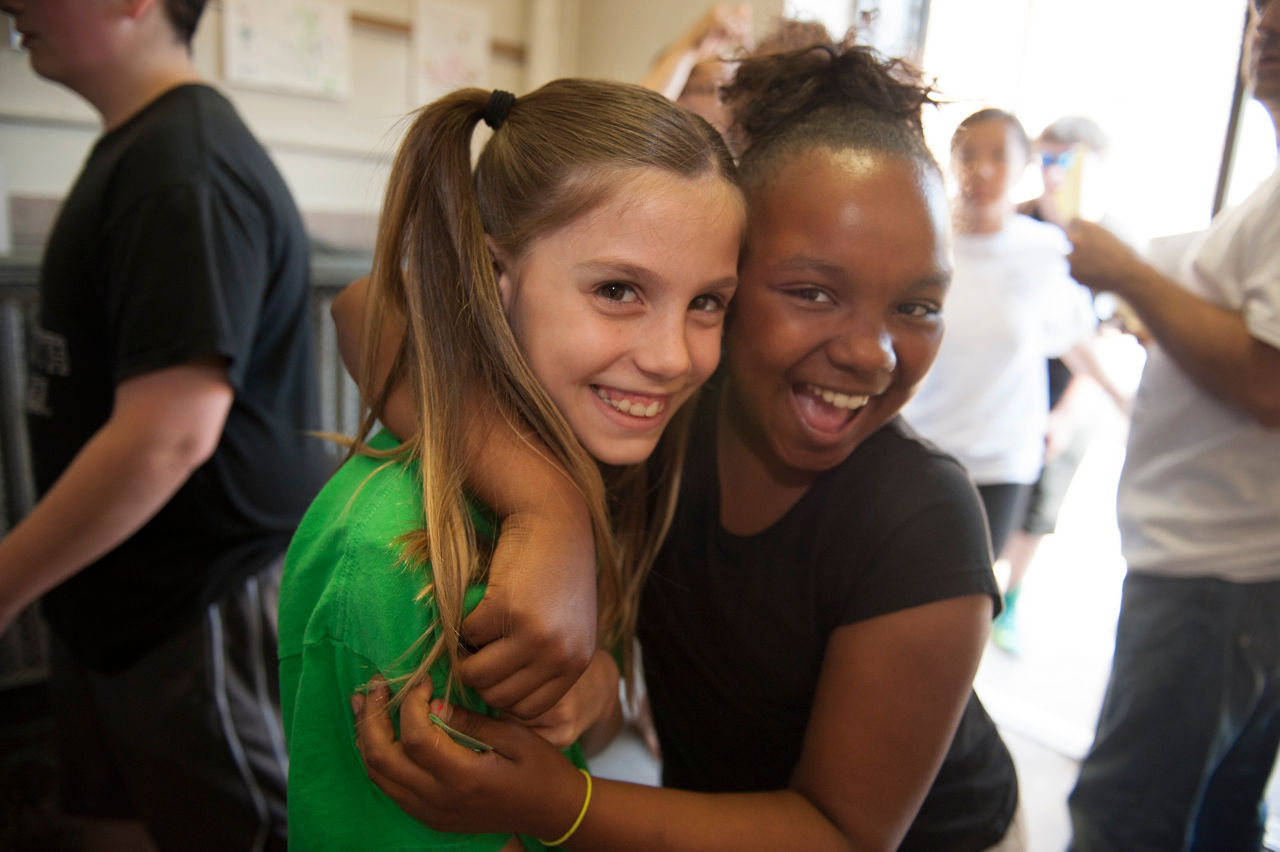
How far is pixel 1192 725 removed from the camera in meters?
1.14

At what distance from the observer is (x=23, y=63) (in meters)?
2.23

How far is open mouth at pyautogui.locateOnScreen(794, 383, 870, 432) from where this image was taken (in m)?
0.77

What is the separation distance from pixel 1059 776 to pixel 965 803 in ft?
4.40

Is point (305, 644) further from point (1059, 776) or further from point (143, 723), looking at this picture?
point (1059, 776)

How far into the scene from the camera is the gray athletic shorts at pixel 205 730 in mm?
1212

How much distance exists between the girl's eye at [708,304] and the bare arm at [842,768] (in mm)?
319

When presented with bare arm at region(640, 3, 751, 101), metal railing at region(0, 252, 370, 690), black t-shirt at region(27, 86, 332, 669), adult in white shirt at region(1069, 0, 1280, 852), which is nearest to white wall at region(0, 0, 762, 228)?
metal railing at region(0, 252, 370, 690)

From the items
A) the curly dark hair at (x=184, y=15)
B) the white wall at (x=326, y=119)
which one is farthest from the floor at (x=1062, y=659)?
the white wall at (x=326, y=119)

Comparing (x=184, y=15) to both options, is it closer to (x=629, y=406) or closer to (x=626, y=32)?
(x=629, y=406)

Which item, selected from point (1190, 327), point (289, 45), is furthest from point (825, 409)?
point (289, 45)

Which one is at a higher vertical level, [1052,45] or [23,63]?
[1052,45]

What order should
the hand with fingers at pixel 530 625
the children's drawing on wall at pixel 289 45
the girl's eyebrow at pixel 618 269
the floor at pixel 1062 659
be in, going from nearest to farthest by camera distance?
the hand with fingers at pixel 530 625 < the girl's eyebrow at pixel 618 269 < the floor at pixel 1062 659 < the children's drawing on wall at pixel 289 45

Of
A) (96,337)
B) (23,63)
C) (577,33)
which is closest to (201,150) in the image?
(96,337)

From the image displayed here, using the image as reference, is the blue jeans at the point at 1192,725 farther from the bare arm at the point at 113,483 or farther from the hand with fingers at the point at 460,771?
the bare arm at the point at 113,483
